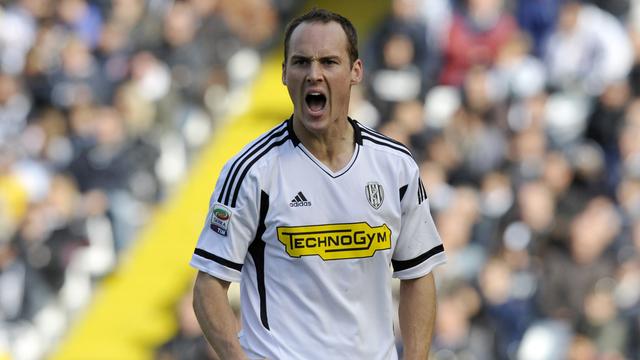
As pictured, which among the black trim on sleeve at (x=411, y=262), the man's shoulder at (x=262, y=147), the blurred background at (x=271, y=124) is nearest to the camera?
the man's shoulder at (x=262, y=147)

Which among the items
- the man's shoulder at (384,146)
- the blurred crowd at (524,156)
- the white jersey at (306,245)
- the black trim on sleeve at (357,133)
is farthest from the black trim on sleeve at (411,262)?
the blurred crowd at (524,156)

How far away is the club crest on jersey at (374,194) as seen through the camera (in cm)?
524

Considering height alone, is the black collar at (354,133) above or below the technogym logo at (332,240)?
above

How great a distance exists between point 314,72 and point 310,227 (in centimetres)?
56

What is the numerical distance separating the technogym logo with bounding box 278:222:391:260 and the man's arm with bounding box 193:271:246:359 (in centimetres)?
28

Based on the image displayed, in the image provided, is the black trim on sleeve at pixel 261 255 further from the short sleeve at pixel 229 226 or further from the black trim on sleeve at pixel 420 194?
the black trim on sleeve at pixel 420 194

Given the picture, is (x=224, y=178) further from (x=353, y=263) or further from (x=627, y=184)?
(x=627, y=184)

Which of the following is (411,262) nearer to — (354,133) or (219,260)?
(354,133)

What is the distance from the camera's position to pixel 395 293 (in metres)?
10.9

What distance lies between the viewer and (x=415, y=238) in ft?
17.7

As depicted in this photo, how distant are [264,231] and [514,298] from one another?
19.6 ft

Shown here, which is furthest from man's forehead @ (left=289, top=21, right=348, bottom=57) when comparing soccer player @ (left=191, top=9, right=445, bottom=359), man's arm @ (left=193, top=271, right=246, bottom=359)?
man's arm @ (left=193, top=271, right=246, bottom=359)

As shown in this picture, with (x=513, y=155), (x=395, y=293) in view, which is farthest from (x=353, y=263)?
(x=513, y=155)

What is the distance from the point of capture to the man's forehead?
509 cm
